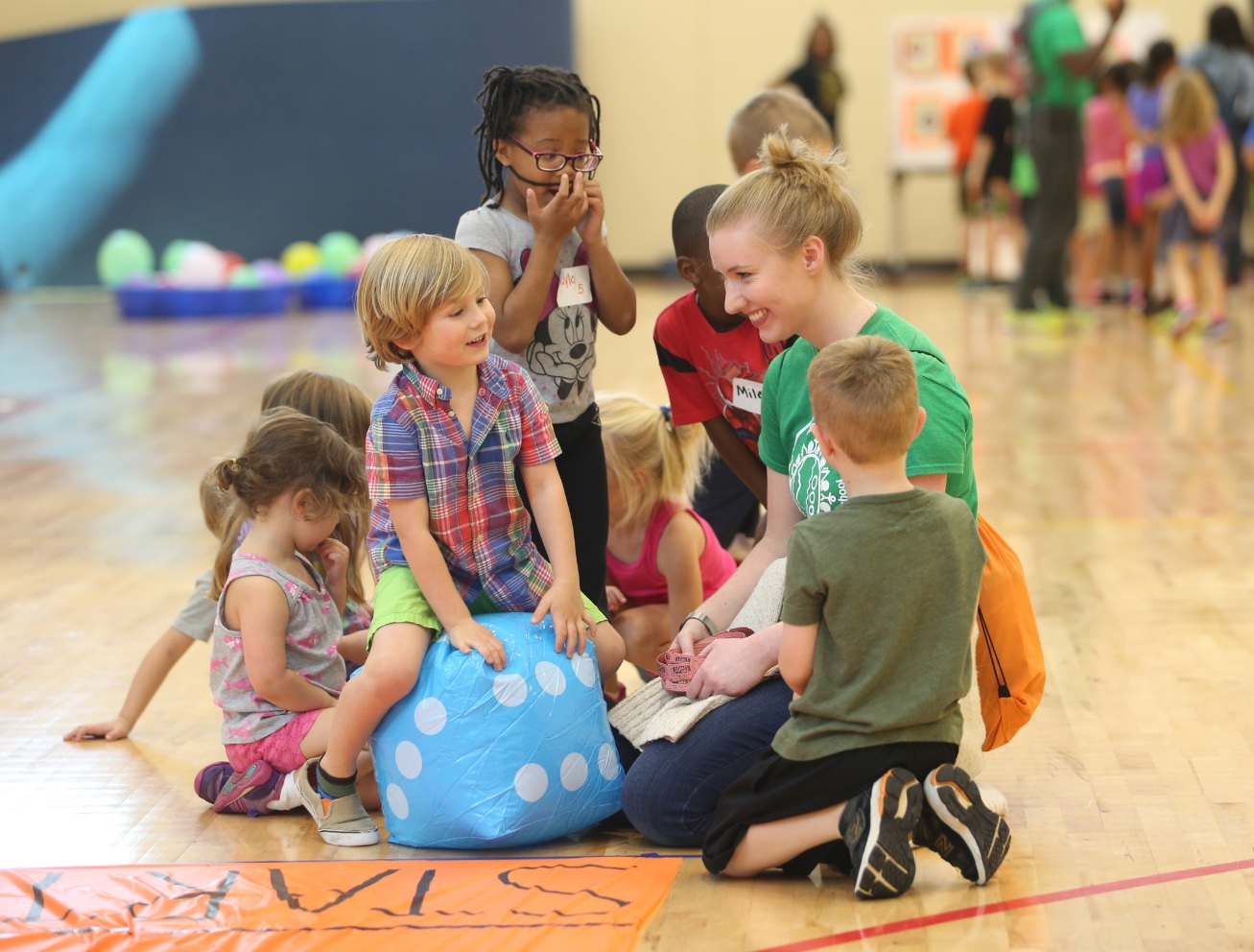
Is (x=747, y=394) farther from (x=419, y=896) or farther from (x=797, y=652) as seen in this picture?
(x=419, y=896)

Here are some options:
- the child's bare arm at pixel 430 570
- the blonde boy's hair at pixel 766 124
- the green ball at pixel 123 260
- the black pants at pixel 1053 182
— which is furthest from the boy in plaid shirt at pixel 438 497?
the green ball at pixel 123 260

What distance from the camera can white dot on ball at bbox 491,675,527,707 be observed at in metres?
2.21

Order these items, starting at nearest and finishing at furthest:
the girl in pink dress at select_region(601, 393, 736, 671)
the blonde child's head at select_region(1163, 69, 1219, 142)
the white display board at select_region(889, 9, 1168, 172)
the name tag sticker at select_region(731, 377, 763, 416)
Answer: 1. the name tag sticker at select_region(731, 377, 763, 416)
2. the girl in pink dress at select_region(601, 393, 736, 671)
3. the blonde child's head at select_region(1163, 69, 1219, 142)
4. the white display board at select_region(889, 9, 1168, 172)

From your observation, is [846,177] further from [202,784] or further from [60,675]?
[60,675]

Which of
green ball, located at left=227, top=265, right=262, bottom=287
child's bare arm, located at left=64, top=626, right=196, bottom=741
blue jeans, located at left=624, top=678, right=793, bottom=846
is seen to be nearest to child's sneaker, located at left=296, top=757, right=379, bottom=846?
blue jeans, located at left=624, top=678, right=793, bottom=846

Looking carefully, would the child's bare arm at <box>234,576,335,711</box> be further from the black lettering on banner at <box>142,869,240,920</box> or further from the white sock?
the black lettering on banner at <box>142,869,240,920</box>

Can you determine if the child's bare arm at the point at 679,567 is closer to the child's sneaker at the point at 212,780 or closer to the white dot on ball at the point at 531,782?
the white dot on ball at the point at 531,782

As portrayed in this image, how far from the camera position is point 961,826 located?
1.98 m

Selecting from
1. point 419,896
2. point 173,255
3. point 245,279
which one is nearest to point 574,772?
point 419,896

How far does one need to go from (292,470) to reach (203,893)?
0.74 metres

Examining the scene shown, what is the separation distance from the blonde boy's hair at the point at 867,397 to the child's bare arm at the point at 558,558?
54 cm

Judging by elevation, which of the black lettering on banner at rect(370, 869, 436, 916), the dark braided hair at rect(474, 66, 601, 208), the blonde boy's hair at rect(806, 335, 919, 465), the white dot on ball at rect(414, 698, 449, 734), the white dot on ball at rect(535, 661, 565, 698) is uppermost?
the dark braided hair at rect(474, 66, 601, 208)

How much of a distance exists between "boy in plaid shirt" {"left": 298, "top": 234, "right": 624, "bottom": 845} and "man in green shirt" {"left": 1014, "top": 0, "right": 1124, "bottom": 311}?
23.3ft

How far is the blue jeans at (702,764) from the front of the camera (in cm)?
217
